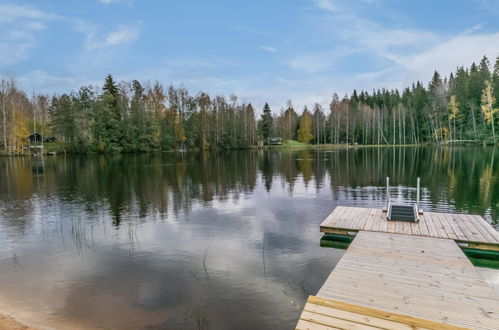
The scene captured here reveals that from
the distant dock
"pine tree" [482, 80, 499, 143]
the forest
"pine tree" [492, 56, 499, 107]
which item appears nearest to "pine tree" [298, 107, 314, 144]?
the forest

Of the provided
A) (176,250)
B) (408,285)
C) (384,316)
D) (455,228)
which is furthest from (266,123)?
(384,316)

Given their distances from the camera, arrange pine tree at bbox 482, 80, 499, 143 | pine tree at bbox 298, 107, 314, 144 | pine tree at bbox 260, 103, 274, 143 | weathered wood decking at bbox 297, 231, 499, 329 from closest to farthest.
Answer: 1. weathered wood decking at bbox 297, 231, 499, 329
2. pine tree at bbox 482, 80, 499, 143
3. pine tree at bbox 298, 107, 314, 144
4. pine tree at bbox 260, 103, 274, 143

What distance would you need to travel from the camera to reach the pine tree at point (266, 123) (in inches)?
3627

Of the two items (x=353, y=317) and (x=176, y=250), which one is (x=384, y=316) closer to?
(x=353, y=317)

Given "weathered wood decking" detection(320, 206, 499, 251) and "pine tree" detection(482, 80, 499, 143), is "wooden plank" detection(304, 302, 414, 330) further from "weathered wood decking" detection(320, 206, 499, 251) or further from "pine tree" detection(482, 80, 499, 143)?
"pine tree" detection(482, 80, 499, 143)

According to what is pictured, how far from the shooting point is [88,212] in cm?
1538

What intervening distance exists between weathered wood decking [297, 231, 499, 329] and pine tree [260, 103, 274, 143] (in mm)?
85286

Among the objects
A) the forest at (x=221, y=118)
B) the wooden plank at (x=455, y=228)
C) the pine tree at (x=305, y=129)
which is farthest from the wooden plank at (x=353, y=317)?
the pine tree at (x=305, y=129)

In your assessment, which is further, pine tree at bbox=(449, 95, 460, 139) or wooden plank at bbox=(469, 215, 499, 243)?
pine tree at bbox=(449, 95, 460, 139)

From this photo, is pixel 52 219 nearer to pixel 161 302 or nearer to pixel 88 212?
pixel 88 212

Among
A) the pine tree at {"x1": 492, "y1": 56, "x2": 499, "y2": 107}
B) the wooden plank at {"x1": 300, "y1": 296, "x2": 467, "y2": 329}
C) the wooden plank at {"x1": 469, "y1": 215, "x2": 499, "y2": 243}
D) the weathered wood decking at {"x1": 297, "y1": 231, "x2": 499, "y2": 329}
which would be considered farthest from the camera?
the pine tree at {"x1": 492, "y1": 56, "x2": 499, "y2": 107}

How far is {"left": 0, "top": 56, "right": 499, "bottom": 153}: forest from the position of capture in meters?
66.8

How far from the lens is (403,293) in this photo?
5.53m

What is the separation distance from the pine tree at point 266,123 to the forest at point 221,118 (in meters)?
0.30
